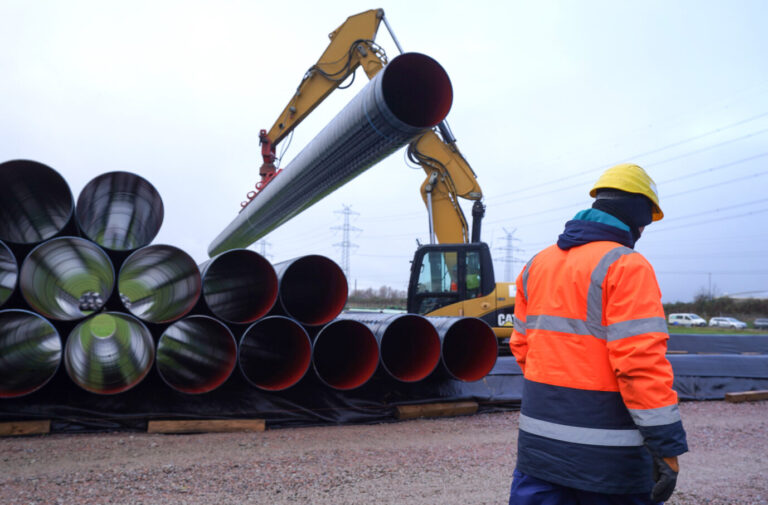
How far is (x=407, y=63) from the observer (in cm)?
370

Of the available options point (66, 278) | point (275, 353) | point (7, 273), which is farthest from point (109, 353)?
point (275, 353)

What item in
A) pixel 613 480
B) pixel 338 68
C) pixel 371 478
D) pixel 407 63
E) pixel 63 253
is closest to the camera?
pixel 613 480

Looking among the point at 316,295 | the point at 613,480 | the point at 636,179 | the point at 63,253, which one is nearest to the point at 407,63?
the point at 636,179

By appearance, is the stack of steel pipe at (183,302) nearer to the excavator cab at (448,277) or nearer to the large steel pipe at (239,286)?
the large steel pipe at (239,286)

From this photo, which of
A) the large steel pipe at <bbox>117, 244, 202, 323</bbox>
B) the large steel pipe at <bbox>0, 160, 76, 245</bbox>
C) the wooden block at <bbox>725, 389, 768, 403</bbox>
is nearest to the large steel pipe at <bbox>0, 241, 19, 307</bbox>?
the large steel pipe at <bbox>0, 160, 76, 245</bbox>

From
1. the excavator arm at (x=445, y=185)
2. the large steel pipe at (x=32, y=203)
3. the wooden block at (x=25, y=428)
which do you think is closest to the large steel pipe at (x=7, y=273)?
the large steel pipe at (x=32, y=203)

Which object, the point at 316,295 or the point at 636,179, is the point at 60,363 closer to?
the point at 316,295

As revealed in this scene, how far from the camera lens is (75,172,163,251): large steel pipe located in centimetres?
530

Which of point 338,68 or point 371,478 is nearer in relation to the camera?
point 371,478

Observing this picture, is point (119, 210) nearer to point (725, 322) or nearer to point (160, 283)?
point (160, 283)

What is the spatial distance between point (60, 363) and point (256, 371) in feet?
6.51

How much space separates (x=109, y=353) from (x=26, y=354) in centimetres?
72

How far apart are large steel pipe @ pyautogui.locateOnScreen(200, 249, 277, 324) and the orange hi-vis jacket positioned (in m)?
3.73

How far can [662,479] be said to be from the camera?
1806 mm
